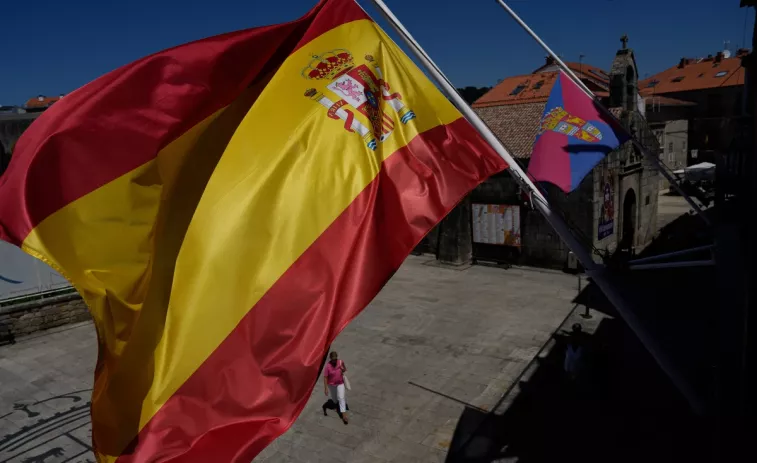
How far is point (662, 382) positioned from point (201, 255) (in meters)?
9.12

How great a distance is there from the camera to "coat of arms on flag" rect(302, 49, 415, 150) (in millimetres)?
5039

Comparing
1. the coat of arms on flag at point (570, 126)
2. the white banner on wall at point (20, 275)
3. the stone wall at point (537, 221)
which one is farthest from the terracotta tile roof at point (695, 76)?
the white banner on wall at point (20, 275)

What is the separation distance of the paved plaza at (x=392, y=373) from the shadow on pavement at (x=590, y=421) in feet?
2.11

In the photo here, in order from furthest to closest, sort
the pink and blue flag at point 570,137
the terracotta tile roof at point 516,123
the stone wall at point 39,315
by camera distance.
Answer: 1. the terracotta tile roof at point 516,123
2. the stone wall at point 39,315
3. the pink and blue flag at point 570,137

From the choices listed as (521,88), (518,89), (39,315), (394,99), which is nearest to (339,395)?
(394,99)

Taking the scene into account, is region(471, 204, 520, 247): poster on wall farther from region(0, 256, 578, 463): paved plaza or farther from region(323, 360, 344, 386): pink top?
region(323, 360, 344, 386): pink top

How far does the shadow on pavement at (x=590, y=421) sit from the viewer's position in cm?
820

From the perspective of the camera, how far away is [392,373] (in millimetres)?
12734

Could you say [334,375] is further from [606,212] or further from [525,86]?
[525,86]

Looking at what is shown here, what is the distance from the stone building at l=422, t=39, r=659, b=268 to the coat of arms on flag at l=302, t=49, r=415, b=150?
15.2 m

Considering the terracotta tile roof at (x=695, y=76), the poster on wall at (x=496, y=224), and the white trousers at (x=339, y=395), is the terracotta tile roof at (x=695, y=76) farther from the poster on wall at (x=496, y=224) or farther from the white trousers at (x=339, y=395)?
the white trousers at (x=339, y=395)

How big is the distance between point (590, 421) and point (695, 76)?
177ft

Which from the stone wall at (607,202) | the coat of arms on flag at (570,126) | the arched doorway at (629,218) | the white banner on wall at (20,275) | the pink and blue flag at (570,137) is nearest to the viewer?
the pink and blue flag at (570,137)

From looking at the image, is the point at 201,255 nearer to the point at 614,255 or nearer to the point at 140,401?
the point at 140,401
